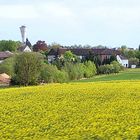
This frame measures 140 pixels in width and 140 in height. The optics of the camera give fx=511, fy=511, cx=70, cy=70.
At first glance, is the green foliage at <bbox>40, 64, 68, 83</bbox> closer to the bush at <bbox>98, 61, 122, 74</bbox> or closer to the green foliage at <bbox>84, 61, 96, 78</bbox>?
the green foliage at <bbox>84, 61, 96, 78</bbox>

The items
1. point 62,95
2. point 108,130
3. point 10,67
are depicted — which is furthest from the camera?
point 10,67

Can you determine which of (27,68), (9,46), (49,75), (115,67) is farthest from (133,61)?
(27,68)

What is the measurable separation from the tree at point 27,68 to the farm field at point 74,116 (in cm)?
3253

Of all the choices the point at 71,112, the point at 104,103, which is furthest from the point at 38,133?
the point at 104,103

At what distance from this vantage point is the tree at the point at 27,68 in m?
59.4

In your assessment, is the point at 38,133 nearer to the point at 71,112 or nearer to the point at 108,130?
the point at 108,130

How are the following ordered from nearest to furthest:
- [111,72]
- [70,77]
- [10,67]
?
1. [10,67]
2. [70,77]
3. [111,72]

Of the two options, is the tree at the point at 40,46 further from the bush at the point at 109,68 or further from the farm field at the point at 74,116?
the farm field at the point at 74,116

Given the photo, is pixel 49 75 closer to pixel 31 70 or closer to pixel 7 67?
pixel 31 70

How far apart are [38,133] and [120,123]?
2.74m

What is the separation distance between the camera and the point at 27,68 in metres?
59.5

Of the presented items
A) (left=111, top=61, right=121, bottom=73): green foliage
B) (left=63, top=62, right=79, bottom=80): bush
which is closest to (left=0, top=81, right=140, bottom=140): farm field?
(left=63, top=62, right=79, bottom=80): bush

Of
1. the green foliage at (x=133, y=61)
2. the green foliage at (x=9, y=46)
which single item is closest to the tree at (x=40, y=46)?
the green foliage at (x=9, y=46)

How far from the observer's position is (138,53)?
540 ft
